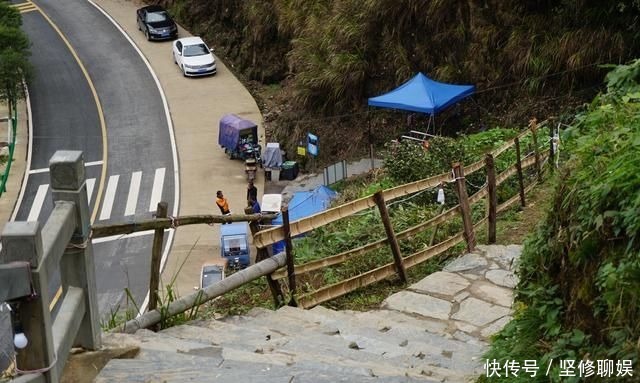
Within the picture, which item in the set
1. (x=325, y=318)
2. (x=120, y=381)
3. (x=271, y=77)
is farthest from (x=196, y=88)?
(x=120, y=381)

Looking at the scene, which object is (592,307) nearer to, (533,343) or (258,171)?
(533,343)

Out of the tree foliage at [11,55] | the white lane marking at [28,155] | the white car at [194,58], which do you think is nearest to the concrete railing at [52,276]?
the white lane marking at [28,155]

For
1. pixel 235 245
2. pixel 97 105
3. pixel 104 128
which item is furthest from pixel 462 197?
pixel 97 105

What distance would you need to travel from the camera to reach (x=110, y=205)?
28031mm

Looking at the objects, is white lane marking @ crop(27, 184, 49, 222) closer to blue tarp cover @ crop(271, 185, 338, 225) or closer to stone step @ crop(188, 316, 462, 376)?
blue tarp cover @ crop(271, 185, 338, 225)

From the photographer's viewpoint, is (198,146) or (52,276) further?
(198,146)

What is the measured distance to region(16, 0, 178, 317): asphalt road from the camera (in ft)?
82.8

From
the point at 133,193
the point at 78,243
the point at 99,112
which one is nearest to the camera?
the point at 78,243

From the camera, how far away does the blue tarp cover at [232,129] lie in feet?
100.0

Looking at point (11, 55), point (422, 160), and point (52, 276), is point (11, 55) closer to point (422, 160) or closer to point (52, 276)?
point (422, 160)

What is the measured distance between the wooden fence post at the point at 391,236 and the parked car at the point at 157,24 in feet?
112

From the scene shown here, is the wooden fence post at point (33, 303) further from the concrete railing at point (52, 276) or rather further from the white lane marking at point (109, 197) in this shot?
the white lane marking at point (109, 197)

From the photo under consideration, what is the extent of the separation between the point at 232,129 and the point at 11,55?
8115 millimetres

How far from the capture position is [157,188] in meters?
29.2
